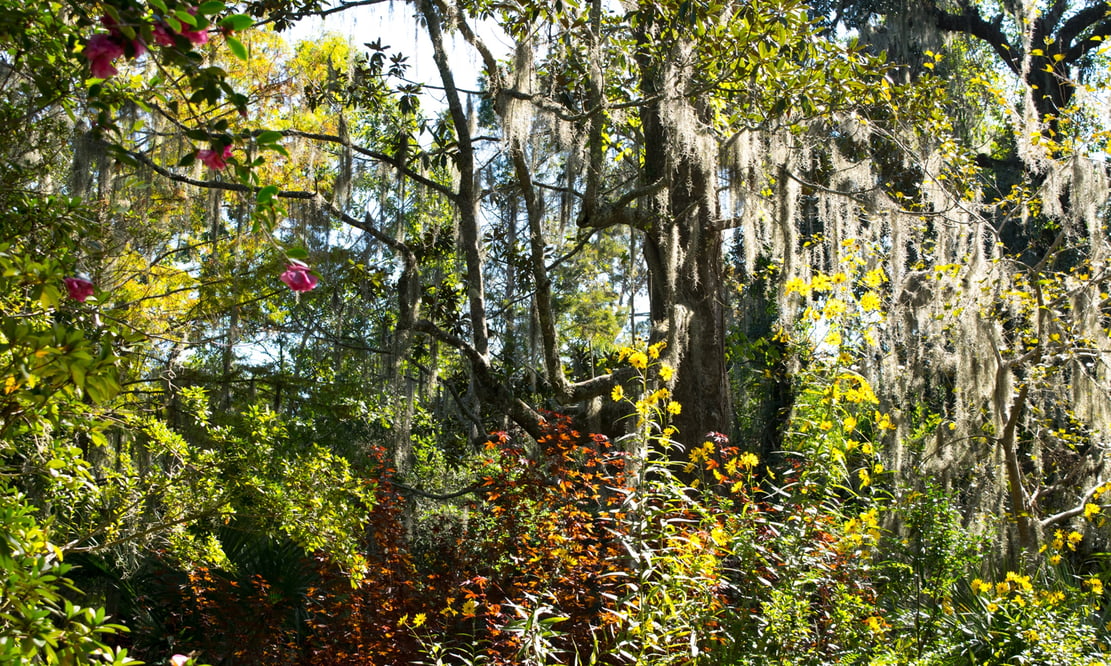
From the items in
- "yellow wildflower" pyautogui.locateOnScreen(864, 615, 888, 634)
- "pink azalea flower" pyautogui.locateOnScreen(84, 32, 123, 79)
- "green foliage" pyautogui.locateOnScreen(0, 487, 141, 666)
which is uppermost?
"pink azalea flower" pyautogui.locateOnScreen(84, 32, 123, 79)

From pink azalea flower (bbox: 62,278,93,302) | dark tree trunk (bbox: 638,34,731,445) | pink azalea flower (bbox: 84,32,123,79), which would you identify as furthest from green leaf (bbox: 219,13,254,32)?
dark tree trunk (bbox: 638,34,731,445)

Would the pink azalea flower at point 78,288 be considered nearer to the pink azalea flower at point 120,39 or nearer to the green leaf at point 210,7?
the pink azalea flower at point 120,39

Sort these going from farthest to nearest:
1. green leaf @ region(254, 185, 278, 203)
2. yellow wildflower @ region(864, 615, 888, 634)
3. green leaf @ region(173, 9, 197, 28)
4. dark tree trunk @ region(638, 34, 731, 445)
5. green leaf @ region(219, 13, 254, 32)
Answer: dark tree trunk @ region(638, 34, 731, 445)
yellow wildflower @ region(864, 615, 888, 634)
green leaf @ region(254, 185, 278, 203)
green leaf @ region(219, 13, 254, 32)
green leaf @ region(173, 9, 197, 28)

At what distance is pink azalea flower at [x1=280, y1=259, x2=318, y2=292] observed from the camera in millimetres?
1896

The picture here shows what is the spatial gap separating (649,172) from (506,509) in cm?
338

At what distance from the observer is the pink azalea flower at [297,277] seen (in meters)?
1.90

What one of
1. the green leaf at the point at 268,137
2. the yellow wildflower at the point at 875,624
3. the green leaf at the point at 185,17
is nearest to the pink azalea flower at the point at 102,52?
the green leaf at the point at 185,17

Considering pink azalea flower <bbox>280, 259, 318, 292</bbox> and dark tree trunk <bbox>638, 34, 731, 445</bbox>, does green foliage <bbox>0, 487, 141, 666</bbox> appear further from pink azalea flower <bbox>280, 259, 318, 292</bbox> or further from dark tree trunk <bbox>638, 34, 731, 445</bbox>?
dark tree trunk <bbox>638, 34, 731, 445</bbox>

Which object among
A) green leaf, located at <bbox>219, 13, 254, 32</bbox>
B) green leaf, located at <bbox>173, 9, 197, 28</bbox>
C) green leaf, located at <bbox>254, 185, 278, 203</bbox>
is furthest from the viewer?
green leaf, located at <bbox>254, 185, 278, 203</bbox>

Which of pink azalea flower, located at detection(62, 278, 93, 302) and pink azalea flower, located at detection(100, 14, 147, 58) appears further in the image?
pink azalea flower, located at detection(62, 278, 93, 302)

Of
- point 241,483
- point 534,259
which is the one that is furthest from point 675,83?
point 241,483

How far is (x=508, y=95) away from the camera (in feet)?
18.3

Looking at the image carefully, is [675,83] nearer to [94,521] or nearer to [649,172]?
[649,172]

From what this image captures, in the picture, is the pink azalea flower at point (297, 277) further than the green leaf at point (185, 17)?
Yes
